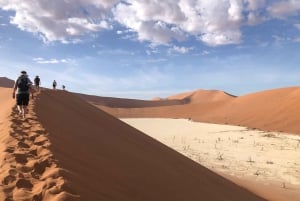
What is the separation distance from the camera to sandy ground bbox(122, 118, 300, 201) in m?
12.1

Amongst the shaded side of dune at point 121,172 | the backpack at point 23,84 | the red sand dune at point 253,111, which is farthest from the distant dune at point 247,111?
the backpack at point 23,84

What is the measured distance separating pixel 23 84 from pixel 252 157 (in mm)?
9838

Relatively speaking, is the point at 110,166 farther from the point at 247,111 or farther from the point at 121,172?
the point at 247,111

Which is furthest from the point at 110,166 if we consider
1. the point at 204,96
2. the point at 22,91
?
the point at 204,96

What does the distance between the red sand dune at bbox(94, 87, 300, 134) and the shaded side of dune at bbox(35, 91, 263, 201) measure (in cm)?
2268

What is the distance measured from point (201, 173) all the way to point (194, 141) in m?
12.3

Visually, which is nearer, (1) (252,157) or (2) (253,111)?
(1) (252,157)

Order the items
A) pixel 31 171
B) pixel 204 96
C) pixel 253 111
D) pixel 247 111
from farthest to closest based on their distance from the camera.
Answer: pixel 204 96 → pixel 247 111 → pixel 253 111 → pixel 31 171

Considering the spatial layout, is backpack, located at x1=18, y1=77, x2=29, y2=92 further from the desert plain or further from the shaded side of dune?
the shaded side of dune

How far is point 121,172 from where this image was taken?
620cm

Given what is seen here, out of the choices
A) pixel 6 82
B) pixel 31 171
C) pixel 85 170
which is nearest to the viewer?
pixel 31 171

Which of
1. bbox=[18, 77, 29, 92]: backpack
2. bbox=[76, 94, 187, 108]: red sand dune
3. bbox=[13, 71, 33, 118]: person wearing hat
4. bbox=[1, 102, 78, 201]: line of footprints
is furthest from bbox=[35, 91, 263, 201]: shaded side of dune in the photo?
bbox=[76, 94, 187, 108]: red sand dune

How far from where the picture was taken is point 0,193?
14.0 feet

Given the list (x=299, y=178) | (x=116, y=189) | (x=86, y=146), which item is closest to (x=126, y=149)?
(x=86, y=146)
